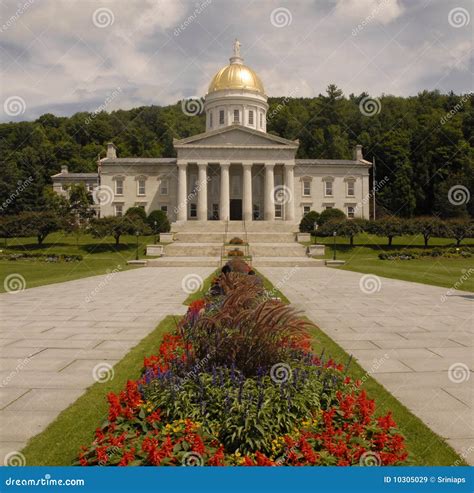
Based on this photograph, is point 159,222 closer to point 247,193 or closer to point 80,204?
point 247,193

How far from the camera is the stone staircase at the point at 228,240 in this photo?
1339 inches

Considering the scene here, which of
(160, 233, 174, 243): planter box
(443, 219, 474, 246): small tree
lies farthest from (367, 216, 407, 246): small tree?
(160, 233, 174, 243): planter box

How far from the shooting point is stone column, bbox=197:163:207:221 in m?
59.6

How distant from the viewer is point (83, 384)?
6.59 meters

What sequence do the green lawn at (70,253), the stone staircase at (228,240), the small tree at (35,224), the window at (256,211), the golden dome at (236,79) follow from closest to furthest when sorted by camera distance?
the green lawn at (70,253) → the stone staircase at (228,240) → the small tree at (35,224) → the window at (256,211) → the golden dome at (236,79)

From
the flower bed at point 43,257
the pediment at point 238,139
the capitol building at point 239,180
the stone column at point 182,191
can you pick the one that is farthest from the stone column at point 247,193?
the flower bed at point 43,257

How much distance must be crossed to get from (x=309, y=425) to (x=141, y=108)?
11529cm

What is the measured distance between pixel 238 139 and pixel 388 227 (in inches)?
1004

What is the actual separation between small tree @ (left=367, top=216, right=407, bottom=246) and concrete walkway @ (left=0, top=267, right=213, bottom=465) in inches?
1258

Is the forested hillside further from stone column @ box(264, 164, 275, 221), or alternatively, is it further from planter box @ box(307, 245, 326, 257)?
planter box @ box(307, 245, 326, 257)

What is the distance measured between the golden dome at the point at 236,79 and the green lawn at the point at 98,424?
65.2m

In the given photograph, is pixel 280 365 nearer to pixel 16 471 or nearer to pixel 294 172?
pixel 16 471

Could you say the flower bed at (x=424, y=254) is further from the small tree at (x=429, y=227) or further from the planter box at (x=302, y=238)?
the planter box at (x=302, y=238)

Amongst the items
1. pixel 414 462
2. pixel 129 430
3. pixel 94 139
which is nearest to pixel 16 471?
pixel 129 430
